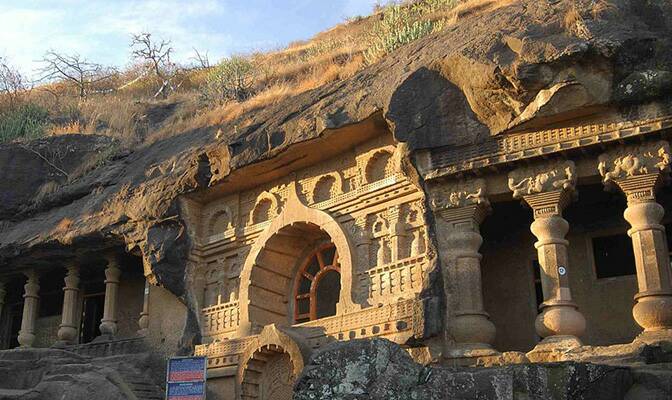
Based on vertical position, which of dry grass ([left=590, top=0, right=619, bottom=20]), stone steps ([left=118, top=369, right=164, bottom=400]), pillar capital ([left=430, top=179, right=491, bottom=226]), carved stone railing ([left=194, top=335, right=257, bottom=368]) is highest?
dry grass ([left=590, top=0, right=619, bottom=20])

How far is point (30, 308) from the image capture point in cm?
1783

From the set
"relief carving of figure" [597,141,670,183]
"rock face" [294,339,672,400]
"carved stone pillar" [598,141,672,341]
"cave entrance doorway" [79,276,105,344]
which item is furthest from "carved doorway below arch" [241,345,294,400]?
"rock face" [294,339,672,400]

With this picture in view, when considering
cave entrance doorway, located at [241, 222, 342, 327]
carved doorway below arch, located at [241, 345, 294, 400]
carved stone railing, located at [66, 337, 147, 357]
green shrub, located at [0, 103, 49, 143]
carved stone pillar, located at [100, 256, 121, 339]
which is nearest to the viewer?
carved doorway below arch, located at [241, 345, 294, 400]

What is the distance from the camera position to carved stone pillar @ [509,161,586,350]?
10492mm

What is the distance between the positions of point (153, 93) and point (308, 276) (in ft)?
76.2

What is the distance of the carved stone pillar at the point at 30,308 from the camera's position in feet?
58.3

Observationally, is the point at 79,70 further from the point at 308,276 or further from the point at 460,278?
the point at 460,278

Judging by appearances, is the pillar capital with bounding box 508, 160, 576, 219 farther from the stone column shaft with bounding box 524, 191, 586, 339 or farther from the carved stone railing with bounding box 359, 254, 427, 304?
the carved stone railing with bounding box 359, 254, 427, 304

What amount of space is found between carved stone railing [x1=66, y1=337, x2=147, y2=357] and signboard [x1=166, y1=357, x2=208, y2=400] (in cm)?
612

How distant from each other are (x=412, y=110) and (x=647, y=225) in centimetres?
360

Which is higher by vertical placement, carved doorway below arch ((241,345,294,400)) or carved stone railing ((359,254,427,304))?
carved stone railing ((359,254,427,304))

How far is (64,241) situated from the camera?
16.3 m

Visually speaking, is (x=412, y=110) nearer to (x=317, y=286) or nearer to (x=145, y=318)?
(x=317, y=286)

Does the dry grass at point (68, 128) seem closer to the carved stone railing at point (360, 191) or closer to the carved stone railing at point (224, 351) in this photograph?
the carved stone railing at point (224, 351)
